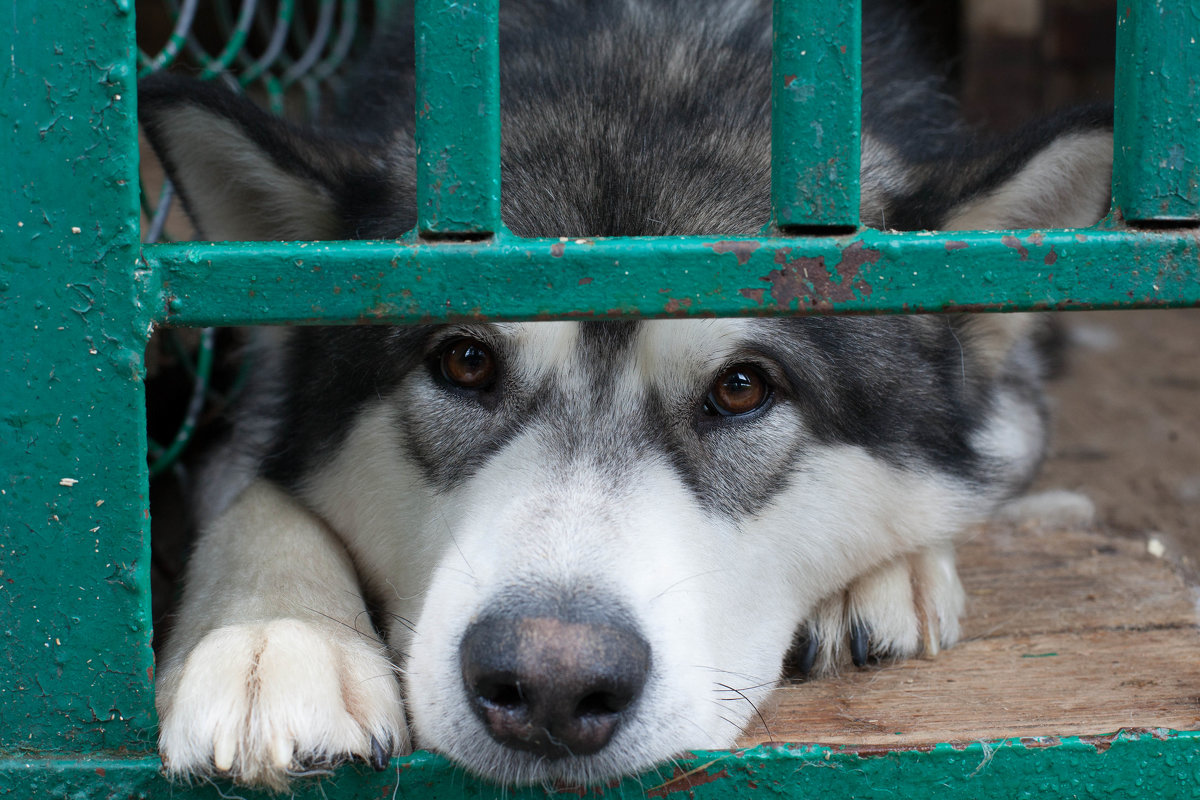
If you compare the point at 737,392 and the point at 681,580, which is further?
the point at 737,392

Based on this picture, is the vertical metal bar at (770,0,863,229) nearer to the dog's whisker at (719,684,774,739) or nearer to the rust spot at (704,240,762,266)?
the rust spot at (704,240,762,266)

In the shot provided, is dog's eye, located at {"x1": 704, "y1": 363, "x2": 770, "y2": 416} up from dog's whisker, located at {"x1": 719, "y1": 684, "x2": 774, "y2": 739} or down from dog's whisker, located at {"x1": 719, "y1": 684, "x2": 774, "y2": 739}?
up

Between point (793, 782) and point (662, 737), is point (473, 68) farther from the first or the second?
point (793, 782)

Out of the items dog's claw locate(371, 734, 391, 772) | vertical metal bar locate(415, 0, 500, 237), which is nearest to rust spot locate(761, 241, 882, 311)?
vertical metal bar locate(415, 0, 500, 237)

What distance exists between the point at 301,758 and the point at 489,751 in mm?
261

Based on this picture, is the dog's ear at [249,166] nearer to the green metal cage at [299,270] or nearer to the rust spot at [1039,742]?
the green metal cage at [299,270]

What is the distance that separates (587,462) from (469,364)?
361mm

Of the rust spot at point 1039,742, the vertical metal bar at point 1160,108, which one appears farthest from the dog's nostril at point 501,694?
the vertical metal bar at point 1160,108

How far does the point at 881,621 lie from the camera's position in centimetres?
215

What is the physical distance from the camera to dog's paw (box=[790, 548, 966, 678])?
83.9 inches

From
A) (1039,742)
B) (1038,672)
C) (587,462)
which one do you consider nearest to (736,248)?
(587,462)

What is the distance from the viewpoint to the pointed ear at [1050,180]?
6.36ft

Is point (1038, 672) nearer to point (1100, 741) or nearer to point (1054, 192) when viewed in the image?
point (1100, 741)

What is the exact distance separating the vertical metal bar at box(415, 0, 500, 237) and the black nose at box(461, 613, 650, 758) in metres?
0.55
